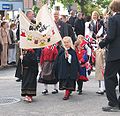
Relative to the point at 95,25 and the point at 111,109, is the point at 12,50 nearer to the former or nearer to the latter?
the point at 95,25

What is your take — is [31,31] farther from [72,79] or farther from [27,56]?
[72,79]

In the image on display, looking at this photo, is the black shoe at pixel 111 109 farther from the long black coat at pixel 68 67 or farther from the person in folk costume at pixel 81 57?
the person in folk costume at pixel 81 57

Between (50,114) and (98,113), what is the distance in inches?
32.9

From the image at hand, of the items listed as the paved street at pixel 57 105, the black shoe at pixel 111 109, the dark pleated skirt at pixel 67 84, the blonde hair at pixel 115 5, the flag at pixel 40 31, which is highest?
the blonde hair at pixel 115 5

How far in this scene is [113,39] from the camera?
23.9ft

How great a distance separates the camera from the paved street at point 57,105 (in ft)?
24.1

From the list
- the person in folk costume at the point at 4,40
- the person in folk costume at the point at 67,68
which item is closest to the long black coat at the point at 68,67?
the person in folk costume at the point at 67,68

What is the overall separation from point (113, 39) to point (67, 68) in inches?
67.5

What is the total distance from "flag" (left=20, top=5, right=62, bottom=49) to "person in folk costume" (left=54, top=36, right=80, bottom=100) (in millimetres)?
356

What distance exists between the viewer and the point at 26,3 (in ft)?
169

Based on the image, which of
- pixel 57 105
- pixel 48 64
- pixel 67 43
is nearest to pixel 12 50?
pixel 48 64

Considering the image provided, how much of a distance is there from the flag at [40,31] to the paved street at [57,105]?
1189mm

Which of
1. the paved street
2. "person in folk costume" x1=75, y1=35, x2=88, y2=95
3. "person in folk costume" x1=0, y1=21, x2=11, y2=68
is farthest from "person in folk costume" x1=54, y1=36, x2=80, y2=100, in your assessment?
"person in folk costume" x1=0, y1=21, x2=11, y2=68

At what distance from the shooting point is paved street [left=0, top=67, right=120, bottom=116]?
24.1 ft
